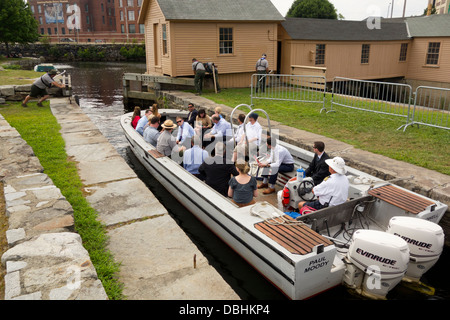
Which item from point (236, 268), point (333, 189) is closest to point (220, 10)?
point (333, 189)

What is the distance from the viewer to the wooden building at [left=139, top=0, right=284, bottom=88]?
17.9 meters

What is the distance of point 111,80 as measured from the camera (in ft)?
104

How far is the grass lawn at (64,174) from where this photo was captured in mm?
4395

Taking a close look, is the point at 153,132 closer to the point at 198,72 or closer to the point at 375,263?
the point at 375,263

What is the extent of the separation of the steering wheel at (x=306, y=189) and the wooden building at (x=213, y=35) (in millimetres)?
13599

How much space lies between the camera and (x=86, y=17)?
76375 mm

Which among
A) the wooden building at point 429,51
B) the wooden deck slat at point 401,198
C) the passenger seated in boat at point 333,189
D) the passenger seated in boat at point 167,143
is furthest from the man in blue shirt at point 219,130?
the wooden building at point 429,51

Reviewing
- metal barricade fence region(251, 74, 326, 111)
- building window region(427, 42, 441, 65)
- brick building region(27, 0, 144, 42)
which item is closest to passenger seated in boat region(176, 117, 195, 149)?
metal barricade fence region(251, 74, 326, 111)

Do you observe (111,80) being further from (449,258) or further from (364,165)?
(449,258)

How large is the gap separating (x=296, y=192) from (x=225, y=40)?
48.3 feet

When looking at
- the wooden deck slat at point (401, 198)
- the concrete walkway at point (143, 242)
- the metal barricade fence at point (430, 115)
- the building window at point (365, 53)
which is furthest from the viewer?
the building window at point (365, 53)

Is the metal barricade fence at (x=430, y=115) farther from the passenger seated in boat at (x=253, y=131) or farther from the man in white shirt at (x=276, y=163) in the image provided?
the passenger seated in boat at (x=253, y=131)

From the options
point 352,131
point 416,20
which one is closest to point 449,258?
point 352,131

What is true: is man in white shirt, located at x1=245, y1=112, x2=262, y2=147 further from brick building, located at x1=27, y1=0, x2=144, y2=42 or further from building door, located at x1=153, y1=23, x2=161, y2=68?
brick building, located at x1=27, y1=0, x2=144, y2=42
